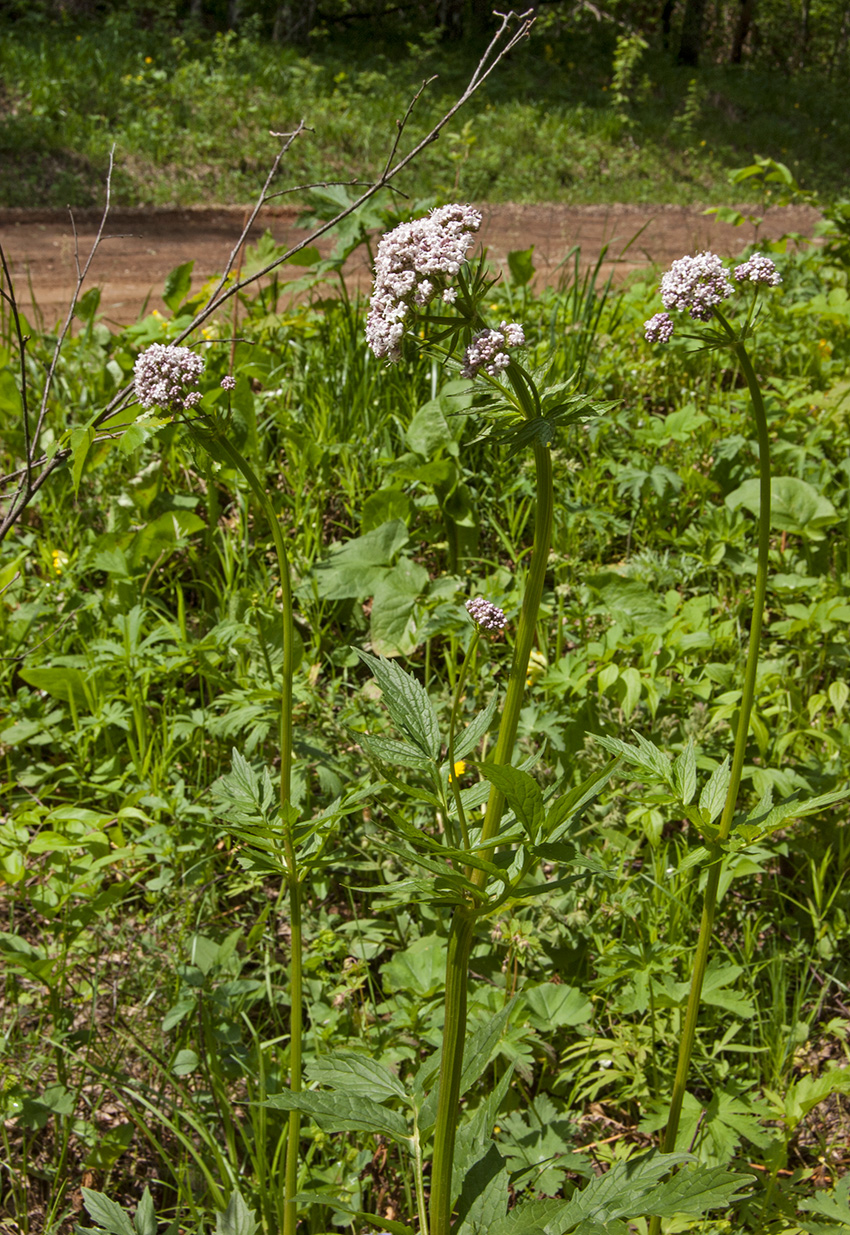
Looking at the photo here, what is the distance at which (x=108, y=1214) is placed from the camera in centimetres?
142

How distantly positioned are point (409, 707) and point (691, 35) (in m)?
20.1

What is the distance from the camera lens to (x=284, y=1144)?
178 cm

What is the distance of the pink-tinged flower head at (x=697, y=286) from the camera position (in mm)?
1261

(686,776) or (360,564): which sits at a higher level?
(686,776)

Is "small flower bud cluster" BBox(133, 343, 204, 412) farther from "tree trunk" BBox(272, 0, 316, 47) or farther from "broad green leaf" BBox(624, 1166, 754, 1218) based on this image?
"tree trunk" BBox(272, 0, 316, 47)

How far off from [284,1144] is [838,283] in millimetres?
4558

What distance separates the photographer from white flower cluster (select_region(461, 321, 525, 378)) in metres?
0.98

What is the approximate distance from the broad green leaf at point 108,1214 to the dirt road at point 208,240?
16.2 ft

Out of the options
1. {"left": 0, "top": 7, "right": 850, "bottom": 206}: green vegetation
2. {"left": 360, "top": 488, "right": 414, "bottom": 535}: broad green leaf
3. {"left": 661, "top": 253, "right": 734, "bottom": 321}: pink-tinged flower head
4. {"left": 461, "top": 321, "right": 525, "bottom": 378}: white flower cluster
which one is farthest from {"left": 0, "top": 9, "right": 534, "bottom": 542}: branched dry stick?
{"left": 0, "top": 7, "right": 850, "bottom": 206}: green vegetation

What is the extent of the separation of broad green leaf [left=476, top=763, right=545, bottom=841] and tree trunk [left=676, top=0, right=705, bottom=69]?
19.8 metres

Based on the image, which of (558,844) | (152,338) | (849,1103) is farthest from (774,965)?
(152,338)

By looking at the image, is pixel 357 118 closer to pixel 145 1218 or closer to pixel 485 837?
pixel 485 837

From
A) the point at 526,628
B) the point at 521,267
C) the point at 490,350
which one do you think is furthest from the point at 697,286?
the point at 521,267

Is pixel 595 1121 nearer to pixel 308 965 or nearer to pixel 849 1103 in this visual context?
pixel 849 1103
